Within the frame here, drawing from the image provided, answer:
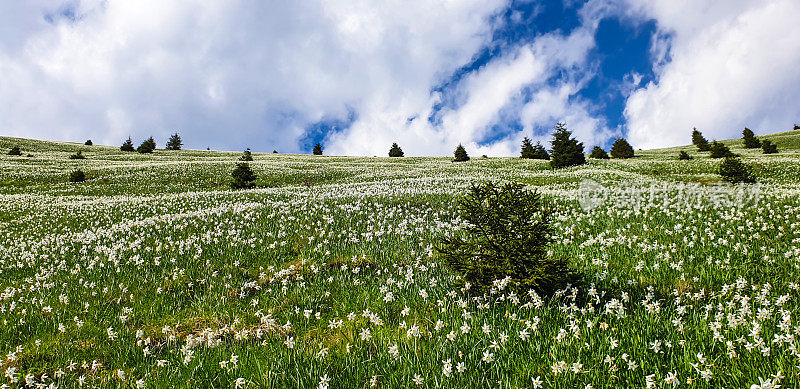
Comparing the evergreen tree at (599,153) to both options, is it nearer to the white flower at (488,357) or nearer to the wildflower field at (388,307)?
the wildflower field at (388,307)

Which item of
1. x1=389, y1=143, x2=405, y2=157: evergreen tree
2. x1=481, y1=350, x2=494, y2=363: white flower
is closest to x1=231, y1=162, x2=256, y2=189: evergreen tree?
x1=481, y1=350, x2=494, y2=363: white flower

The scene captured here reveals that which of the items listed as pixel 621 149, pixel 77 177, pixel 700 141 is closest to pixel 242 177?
pixel 77 177

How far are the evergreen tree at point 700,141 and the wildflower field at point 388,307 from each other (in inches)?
2674

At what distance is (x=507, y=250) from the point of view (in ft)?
15.8

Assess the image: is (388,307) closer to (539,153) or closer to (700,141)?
(539,153)

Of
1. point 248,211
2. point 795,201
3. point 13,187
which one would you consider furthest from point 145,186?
point 795,201

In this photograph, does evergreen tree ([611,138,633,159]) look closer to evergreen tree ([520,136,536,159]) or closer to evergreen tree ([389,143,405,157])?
evergreen tree ([520,136,536,159])

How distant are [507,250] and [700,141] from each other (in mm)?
87032

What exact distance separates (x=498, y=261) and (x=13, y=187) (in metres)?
42.5

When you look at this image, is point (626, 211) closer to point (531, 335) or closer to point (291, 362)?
point (531, 335)

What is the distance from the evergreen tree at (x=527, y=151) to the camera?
63.9 meters

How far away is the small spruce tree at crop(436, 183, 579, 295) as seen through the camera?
4.67m

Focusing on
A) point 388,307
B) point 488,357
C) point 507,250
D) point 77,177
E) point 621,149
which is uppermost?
point 621,149

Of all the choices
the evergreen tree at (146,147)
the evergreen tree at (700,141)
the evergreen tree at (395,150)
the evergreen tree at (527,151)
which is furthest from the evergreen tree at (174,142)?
the evergreen tree at (700,141)
